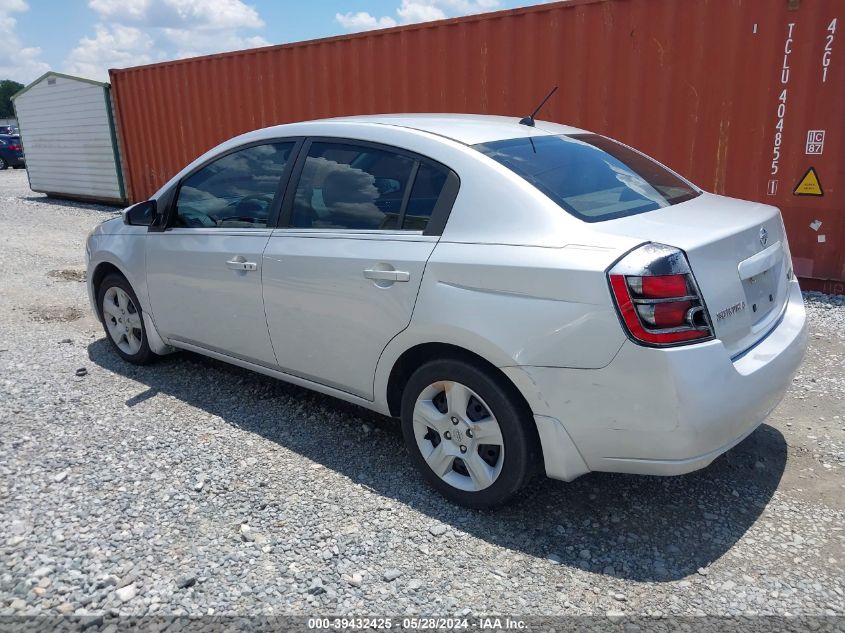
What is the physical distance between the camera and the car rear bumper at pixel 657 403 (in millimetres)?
2379

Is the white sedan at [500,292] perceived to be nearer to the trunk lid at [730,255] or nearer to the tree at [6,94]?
the trunk lid at [730,255]

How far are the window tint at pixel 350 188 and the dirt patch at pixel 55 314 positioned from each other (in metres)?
3.71

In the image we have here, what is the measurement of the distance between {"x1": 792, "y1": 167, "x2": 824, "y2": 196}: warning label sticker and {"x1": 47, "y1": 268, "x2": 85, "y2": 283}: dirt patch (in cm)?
752

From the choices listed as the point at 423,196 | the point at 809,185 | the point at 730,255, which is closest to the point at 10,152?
the point at 809,185

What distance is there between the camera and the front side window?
10.0 feet

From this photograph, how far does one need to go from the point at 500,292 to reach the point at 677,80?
4.99 metres

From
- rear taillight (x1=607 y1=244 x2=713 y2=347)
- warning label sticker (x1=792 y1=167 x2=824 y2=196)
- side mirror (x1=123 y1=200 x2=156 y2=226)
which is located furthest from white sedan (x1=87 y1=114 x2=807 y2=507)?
warning label sticker (x1=792 y1=167 x2=824 y2=196)

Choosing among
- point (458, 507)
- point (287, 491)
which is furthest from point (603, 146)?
point (287, 491)

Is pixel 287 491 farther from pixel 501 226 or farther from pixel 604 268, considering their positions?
pixel 604 268

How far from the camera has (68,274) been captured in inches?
314

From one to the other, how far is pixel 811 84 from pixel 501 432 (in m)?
5.17

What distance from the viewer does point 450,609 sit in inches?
95.4

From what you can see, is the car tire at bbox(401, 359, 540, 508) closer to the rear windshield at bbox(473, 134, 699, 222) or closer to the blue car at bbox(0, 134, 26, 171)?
the rear windshield at bbox(473, 134, 699, 222)

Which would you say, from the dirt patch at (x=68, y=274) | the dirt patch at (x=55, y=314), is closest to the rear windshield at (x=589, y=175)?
the dirt patch at (x=55, y=314)
